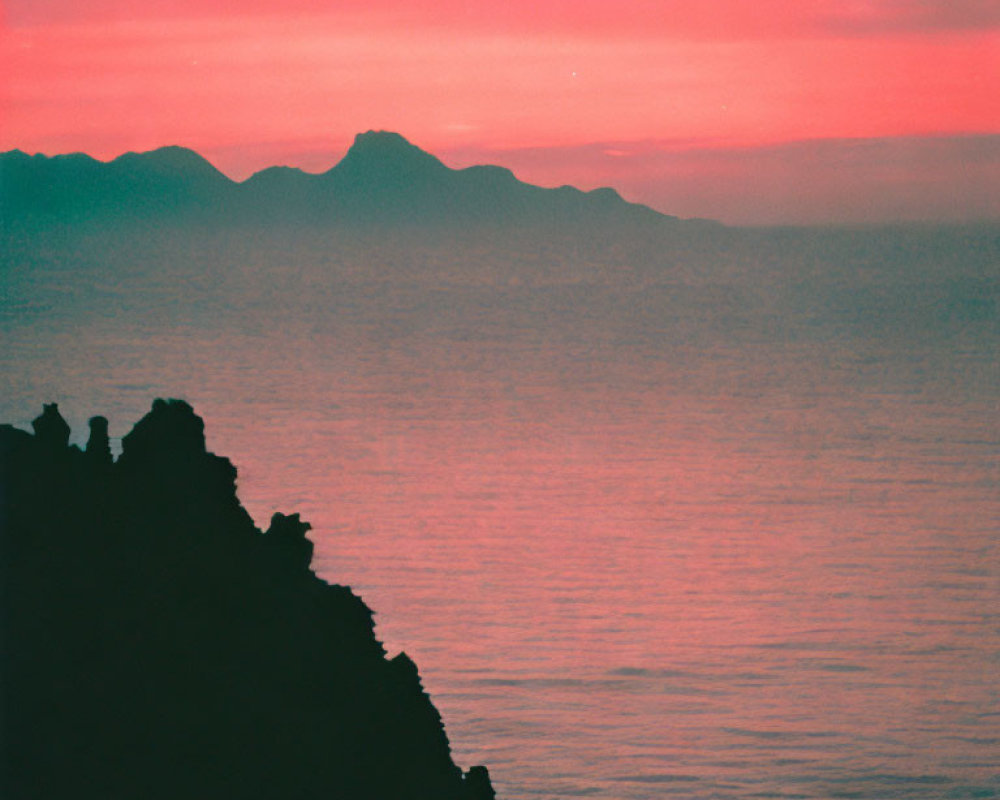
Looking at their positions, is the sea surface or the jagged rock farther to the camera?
the sea surface

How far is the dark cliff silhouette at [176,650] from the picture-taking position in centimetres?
780

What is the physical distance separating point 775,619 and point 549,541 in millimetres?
13131

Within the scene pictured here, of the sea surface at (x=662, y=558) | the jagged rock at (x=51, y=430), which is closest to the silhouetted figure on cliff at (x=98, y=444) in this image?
the jagged rock at (x=51, y=430)

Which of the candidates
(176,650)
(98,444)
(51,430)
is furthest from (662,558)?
(176,650)

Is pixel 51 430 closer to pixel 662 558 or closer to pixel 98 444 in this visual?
pixel 98 444

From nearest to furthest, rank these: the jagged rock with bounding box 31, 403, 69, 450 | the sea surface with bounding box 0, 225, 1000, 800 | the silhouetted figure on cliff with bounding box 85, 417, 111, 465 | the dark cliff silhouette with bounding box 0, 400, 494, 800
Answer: the dark cliff silhouette with bounding box 0, 400, 494, 800 → the jagged rock with bounding box 31, 403, 69, 450 → the silhouetted figure on cliff with bounding box 85, 417, 111, 465 → the sea surface with bounding box 0, 225, 1000, 800

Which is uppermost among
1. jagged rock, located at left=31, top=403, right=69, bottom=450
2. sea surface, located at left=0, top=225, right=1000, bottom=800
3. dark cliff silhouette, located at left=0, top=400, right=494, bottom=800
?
sea surface, located at left=0, top=225, right=1000, bottom=800

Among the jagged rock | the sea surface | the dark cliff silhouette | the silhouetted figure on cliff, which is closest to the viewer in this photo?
the dark cliff silhouette

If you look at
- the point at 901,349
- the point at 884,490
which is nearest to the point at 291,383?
the point at 884,490

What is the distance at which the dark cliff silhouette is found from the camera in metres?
7.80

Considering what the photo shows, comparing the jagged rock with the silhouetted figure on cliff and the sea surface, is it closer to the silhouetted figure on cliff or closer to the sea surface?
the silhouetted figure on cliff

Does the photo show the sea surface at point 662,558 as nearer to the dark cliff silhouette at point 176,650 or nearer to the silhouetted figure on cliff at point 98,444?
the dark cliff silhouette at point 176,650

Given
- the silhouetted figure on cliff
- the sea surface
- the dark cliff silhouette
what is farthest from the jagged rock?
the sea surface

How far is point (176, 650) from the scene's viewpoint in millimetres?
8305
